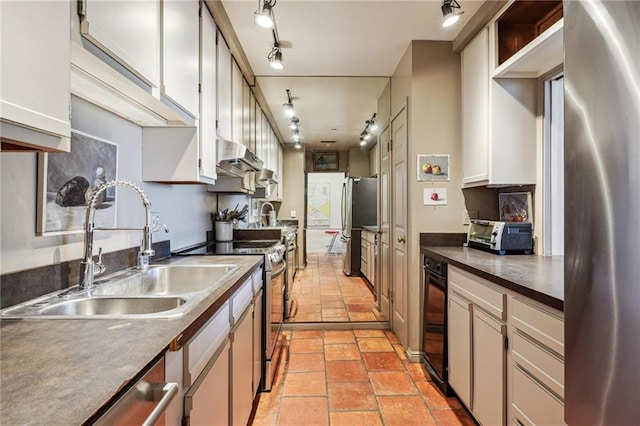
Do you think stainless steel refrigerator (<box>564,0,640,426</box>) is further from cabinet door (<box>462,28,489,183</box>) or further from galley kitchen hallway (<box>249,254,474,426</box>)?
cabinet door (<box>462,28,489,183</box>)

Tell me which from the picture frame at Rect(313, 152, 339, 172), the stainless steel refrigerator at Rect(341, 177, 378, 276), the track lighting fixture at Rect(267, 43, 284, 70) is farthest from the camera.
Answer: the picture frame at Rect(313, 152, 339, 172)

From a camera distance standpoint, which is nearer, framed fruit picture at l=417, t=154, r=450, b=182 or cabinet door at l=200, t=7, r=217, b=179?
cabinet door at l=200, t=7, r=217, b=179

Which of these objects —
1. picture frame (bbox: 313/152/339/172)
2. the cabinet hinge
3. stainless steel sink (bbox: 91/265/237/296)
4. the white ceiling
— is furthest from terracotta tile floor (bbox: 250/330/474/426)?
picture frame (bbox: 313/152/339/172)

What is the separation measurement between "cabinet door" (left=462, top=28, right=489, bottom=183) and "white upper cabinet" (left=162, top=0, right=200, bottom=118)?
1.93 m

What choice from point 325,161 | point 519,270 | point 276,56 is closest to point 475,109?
point 519,270

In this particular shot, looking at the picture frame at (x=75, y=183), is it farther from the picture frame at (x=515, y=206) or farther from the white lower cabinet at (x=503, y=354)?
the picture frame at (x=515, y=206)

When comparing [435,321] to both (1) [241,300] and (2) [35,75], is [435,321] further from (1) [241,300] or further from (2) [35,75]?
(2) [35,75]

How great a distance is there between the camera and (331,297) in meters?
4.29

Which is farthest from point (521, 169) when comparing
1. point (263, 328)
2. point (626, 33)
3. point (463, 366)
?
point (263, 328)

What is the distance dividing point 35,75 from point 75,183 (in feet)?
2.24

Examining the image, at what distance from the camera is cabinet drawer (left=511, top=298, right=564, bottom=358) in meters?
1.13

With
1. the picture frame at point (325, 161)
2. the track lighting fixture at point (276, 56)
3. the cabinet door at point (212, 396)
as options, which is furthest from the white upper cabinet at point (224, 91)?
the picture frame at point (325, 161)

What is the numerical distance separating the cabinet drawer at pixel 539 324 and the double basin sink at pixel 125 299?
128 cm

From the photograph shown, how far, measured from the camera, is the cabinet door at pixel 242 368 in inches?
56.9
